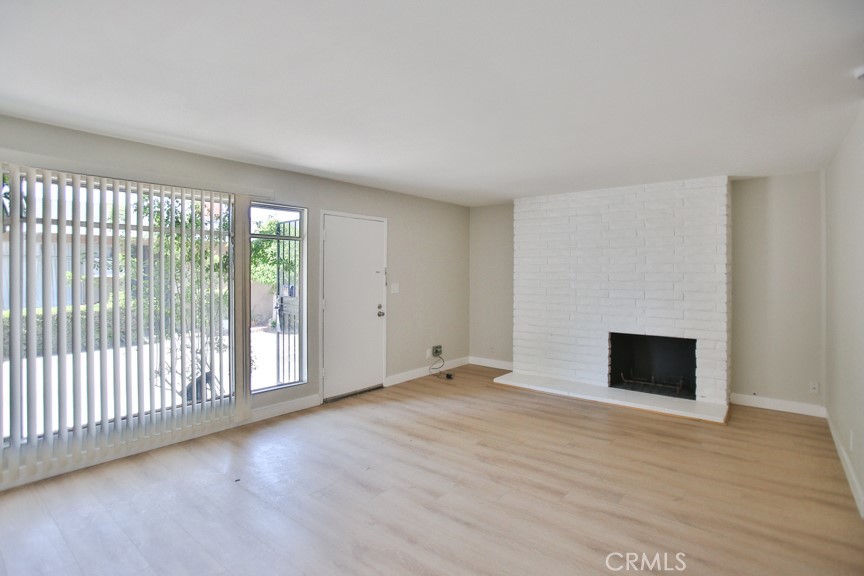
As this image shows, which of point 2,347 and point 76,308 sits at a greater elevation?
point 76,308

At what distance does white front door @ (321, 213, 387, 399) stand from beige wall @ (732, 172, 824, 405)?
3.98m

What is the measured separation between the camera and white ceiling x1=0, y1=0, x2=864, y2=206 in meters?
1.71

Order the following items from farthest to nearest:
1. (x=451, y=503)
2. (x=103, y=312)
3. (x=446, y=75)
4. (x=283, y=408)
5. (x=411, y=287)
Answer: (x=411, y=287) < (x=283, y=408) < (x=103, y=312) < (x=451, y=503) < (x=446, y=75)

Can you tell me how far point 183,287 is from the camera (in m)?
3.64

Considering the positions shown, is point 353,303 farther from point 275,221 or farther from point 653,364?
point 653,364

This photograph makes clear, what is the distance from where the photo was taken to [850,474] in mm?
2941

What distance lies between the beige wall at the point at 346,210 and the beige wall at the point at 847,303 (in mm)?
4175

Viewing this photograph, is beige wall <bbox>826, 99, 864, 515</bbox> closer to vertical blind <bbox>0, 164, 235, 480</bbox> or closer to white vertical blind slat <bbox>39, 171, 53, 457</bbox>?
vertical blind <bbox>0, 164, 235, 480</bbox>

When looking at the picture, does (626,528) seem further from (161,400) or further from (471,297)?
(471,297)

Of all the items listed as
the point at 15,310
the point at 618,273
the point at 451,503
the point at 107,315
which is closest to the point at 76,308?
the point at 107,315

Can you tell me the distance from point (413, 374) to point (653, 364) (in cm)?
298

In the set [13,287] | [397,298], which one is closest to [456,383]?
[397,298]

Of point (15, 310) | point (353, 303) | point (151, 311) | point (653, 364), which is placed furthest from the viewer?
point (653, 364)

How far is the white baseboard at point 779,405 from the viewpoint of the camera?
172 inches
